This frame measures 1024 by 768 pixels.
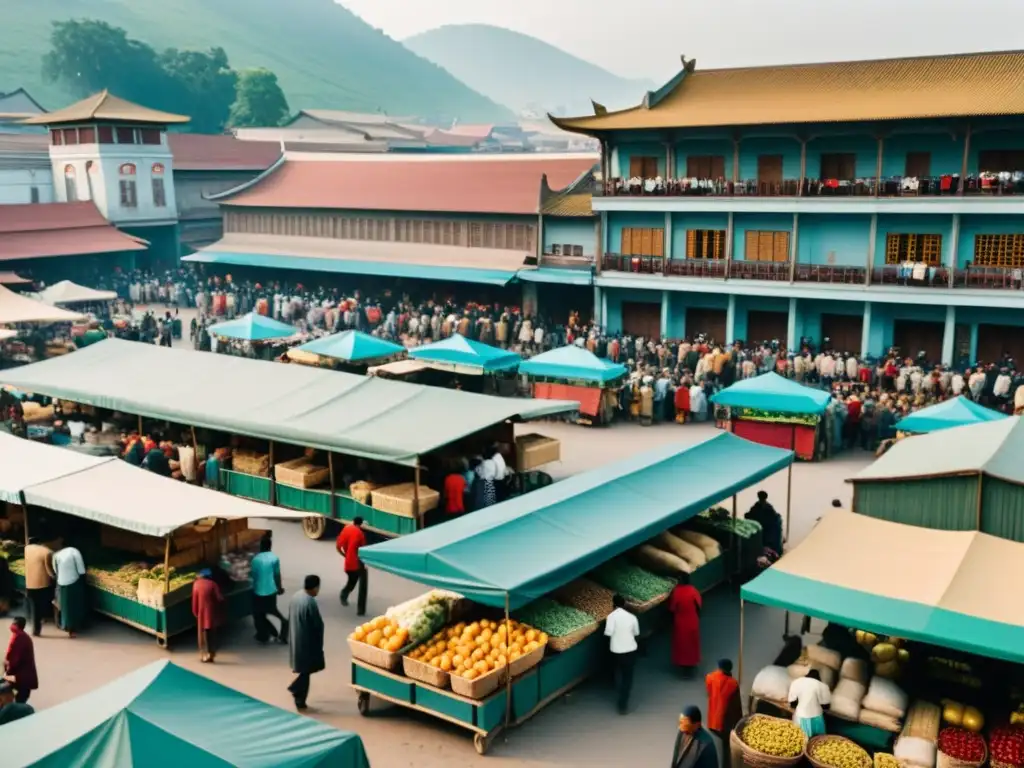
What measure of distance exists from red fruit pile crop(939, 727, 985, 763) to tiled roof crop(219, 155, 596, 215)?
28593 millimetres

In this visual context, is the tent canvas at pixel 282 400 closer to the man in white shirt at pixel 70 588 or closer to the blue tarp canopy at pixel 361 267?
the man in white shirt at pixel 70 588

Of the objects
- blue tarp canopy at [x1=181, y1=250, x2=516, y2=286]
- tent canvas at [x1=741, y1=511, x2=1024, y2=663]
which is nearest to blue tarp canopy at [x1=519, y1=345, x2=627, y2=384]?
blue tarp canopy at [x1=181, y1=250, x2=516, y2=286]

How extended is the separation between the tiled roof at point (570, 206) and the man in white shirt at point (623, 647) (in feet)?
82.2

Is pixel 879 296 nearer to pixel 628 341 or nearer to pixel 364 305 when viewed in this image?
pixel 628 341

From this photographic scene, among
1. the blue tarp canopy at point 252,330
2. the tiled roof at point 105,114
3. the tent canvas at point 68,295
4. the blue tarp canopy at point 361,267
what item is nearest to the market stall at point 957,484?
the blue tarp canopy at point 252,330

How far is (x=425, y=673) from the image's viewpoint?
10266 millimetres

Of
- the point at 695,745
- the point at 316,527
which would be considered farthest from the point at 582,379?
the point at 695,745

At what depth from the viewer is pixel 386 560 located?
10812 mm

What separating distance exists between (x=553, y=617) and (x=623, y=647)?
831mm

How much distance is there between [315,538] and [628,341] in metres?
15.6

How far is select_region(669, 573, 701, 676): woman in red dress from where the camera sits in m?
11.6

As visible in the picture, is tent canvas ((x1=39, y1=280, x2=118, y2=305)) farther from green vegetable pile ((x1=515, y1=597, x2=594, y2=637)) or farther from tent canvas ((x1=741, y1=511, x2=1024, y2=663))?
tent canvas ((x1=741, y1=511, x2=1024, y2=663))

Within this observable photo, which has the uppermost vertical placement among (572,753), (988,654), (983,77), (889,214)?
(983,77)

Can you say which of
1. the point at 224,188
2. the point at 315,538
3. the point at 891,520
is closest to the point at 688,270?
the point at 315,538
